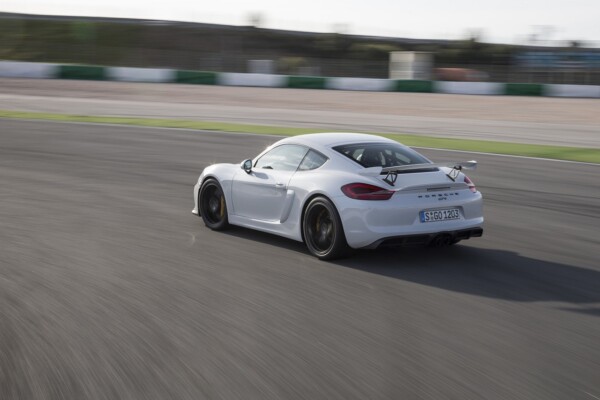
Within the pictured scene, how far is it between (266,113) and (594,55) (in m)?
45.2

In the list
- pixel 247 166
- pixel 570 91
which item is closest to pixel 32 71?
pixel 570 91

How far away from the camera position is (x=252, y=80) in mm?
43062

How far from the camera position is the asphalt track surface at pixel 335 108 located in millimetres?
24531

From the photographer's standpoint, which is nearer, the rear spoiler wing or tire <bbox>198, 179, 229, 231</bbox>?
the rear spoiler wing

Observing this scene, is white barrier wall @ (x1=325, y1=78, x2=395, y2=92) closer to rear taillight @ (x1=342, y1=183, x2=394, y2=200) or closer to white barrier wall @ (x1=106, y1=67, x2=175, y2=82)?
white barrier wall @ (x1=106, y1=67, x2=175, y2=82)

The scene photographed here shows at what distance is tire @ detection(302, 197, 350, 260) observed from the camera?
7328mm

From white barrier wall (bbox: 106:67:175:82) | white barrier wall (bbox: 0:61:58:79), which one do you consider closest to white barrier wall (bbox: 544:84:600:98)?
white barrier wall (bbox: 106:67:175:82)

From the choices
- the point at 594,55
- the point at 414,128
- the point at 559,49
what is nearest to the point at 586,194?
the point at 414,128

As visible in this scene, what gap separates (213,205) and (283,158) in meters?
1.31

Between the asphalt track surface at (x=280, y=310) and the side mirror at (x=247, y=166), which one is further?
the side mirror at (x=247, y=166)

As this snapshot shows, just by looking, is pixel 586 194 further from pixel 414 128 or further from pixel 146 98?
pixel 146 98

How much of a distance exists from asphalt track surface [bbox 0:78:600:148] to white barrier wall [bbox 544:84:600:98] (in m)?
2.31

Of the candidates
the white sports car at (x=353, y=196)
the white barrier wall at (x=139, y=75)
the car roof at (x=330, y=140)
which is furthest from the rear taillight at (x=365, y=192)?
the white barrier wall at (x=139, y=75)

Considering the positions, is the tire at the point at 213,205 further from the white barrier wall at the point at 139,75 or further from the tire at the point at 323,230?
the white barrier wall at the point at 139,75
